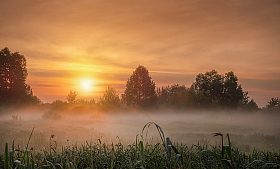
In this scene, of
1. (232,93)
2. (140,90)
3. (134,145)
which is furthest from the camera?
(140,90)

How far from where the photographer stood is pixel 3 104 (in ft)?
87.3

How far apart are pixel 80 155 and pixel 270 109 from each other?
40.8m

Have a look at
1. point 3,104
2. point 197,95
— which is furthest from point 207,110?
point 3,104

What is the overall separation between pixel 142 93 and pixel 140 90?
Answer: 0.66 metres

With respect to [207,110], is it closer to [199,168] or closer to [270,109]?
[270,109]

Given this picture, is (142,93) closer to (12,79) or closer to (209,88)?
(209,88)

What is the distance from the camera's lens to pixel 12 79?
28.0 m

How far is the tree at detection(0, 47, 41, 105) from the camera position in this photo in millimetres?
27391

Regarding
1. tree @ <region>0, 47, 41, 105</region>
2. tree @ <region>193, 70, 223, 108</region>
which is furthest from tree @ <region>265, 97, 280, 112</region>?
tree @ <region>0, 47, 41, 105</region>

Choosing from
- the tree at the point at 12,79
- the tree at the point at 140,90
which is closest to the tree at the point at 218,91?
the tree at the point at 140,90

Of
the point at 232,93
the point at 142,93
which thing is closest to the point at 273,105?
the point at 232,93

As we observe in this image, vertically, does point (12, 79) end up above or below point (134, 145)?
above

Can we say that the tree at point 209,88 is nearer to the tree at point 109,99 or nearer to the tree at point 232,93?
the tree at point 232,93

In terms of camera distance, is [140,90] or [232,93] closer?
[232,93]
